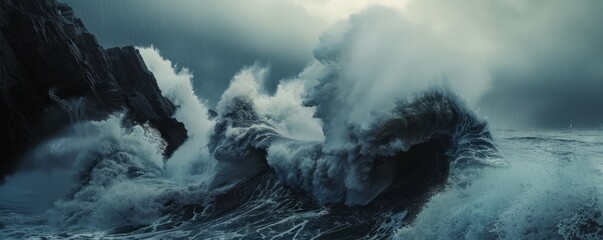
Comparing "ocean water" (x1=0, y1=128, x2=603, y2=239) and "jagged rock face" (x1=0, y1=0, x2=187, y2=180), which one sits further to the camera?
"jagged rock face" (x1=0, y1=0, x2=187, y2=180)

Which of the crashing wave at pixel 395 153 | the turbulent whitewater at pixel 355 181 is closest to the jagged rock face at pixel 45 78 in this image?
the turbulent whitewater at pixel 355 181

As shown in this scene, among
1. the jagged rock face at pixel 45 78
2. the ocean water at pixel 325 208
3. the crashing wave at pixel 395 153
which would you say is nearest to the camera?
the ocean water at pixel 325 208

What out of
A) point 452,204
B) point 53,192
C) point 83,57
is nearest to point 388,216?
point 452,204

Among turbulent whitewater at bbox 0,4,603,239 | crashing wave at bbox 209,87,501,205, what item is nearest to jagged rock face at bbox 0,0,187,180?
turbulent whitewater at bbox 0,4,603,239

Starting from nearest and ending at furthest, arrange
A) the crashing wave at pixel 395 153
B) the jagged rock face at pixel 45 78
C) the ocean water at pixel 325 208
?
1. the ocean water at pixel 325 208
2. the crashing wave at pixel 395 153
3. the jagged rock face at pixel 45 78

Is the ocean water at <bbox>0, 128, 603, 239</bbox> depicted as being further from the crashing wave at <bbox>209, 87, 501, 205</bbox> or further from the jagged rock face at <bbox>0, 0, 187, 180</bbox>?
the jagged rock face at <bbox>0, 0, 187, 180</bbox>

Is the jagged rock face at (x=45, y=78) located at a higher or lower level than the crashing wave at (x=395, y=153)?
higher

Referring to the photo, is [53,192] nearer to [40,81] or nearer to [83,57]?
[40,81]

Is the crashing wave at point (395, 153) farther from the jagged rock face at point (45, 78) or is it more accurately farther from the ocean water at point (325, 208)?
the jagged rock face at point (45, 78)
